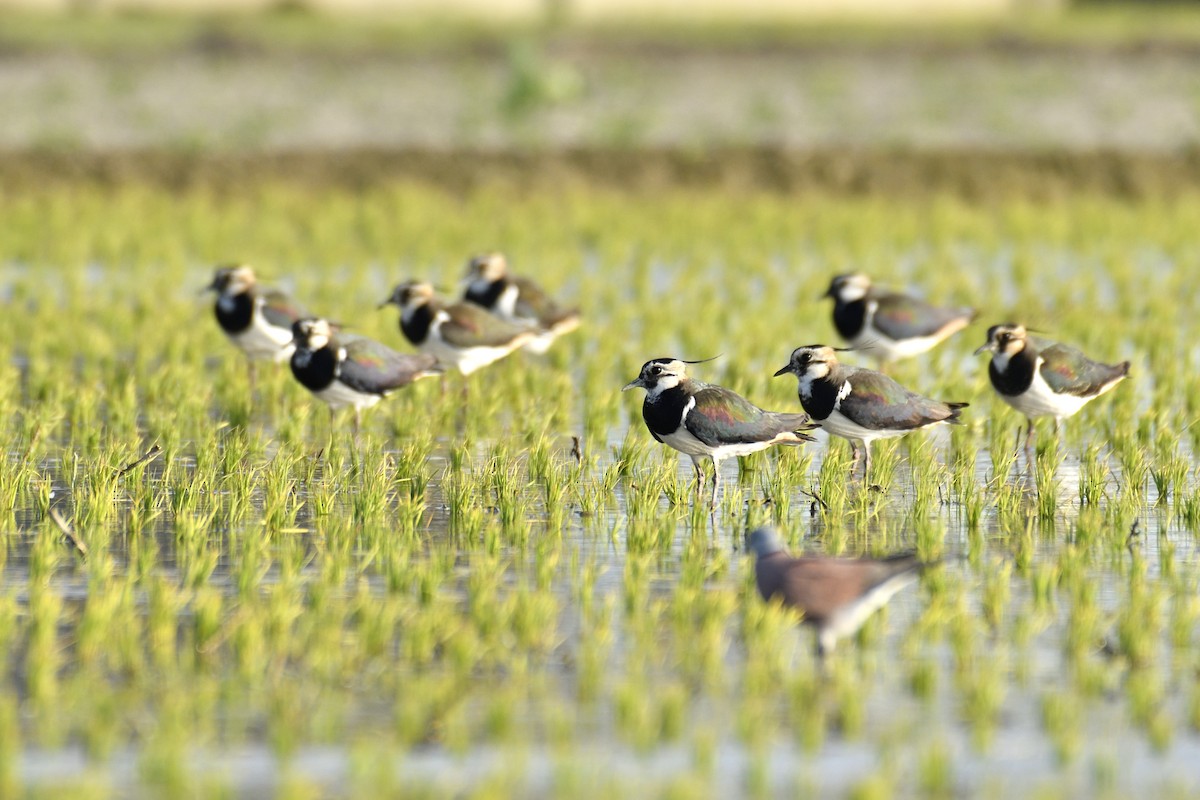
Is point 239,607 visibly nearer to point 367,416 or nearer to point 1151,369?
point 367,416

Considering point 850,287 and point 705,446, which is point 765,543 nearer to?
point 705,446

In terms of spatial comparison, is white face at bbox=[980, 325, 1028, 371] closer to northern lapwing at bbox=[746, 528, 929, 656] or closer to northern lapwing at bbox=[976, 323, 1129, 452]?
northern lapwing at bbox=[976, 323, 1129, 452]

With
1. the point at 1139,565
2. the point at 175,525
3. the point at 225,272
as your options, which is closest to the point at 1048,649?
the point at 1139,565

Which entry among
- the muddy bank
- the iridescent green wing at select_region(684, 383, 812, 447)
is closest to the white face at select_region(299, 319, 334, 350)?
the iridescent green wing at select_region(684, 383, 812, 447)

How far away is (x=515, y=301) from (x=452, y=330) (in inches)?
57.1

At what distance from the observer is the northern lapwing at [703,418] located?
8000 millimetres

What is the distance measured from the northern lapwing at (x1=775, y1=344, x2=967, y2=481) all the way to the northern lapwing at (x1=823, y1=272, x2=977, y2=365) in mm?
2575

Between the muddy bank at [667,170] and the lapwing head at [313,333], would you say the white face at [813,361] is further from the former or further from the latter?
the muddy bank at [667,170]

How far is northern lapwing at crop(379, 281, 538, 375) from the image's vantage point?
1089 cm

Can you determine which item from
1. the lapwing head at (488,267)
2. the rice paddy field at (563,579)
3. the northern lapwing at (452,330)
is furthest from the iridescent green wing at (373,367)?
the lapwing head at (488,267)

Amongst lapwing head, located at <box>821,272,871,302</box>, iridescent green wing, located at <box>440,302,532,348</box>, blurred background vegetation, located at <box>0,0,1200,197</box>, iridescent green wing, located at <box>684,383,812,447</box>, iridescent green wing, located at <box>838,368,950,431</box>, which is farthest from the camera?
blurred background vegetation, located at <box>0,0,1200,197</box>

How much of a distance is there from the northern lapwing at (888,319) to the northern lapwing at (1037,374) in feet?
5.98

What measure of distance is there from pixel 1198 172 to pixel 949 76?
10.4 metres

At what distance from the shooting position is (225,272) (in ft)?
38.2
